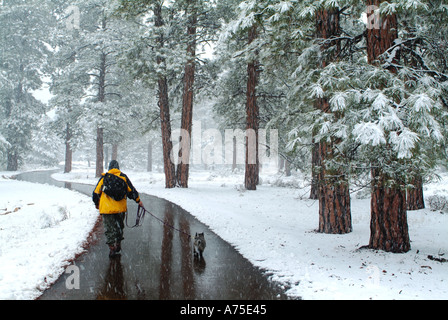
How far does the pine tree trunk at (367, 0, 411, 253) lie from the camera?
590 cm

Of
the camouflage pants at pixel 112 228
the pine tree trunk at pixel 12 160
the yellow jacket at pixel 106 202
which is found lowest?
the camouflage pants at pixel 112 228

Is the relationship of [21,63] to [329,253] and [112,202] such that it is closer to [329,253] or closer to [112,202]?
[112,202]

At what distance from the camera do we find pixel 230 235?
7.87 m

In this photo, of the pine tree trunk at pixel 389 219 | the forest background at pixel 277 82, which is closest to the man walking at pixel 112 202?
the forest background at pixel 277 82

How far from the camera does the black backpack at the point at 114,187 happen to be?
6.16 m

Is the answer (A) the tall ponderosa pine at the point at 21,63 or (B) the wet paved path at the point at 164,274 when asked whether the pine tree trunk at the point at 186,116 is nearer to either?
(B) the wet paved path at the point at 164,274

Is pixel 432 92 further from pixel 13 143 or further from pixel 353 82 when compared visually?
pixel 13 143

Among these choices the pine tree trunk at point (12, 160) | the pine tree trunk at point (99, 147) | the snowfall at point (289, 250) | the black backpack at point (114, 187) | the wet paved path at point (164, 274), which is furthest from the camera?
the pine tree trunk at point (12, 160)

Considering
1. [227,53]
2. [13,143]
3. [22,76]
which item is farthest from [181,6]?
[13,143]

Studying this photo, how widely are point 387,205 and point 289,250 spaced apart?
2.17 m

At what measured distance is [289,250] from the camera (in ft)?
21.5

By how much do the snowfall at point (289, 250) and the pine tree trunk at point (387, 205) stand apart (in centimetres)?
26

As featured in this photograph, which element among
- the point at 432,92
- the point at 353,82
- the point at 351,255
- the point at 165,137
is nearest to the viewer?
the point at 432,92

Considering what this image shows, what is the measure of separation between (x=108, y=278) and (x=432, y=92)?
6.07m
